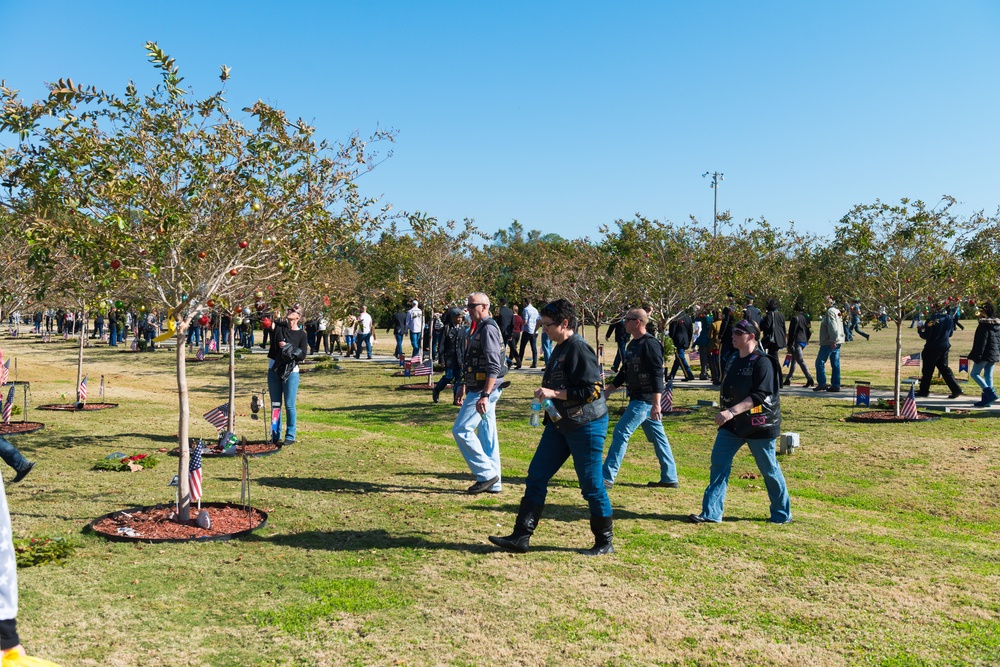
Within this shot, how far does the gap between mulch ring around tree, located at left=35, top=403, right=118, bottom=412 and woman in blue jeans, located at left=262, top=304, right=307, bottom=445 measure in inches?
230

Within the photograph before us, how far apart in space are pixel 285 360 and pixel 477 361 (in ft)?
11.5

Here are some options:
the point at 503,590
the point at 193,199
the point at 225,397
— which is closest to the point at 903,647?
the point at 503,590

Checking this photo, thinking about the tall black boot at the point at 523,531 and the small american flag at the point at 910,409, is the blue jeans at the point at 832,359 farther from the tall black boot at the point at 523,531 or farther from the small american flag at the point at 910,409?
the tall black boot at the point at 523,531

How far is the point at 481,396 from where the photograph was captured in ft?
26.2

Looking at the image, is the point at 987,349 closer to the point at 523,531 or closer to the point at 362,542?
the point at 523,531

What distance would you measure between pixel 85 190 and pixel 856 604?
21.1 feet

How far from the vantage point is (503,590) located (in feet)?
18.6

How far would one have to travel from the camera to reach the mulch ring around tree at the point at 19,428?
1239 cm

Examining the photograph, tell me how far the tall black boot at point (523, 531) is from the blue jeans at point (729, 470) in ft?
5.86

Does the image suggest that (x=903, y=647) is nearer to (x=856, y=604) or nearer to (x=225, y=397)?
(x=856, y=604)

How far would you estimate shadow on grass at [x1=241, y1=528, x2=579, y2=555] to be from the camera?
6648mm

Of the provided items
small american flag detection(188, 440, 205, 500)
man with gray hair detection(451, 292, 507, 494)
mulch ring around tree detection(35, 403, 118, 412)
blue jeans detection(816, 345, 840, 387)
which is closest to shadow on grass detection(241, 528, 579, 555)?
small american flag detection(188, 440, 205, 500)

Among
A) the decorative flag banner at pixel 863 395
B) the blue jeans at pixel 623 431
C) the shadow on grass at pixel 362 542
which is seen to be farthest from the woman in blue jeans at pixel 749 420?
the decorative flag banner at pixel 863 395

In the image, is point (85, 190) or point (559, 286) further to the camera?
point (559, 286)
